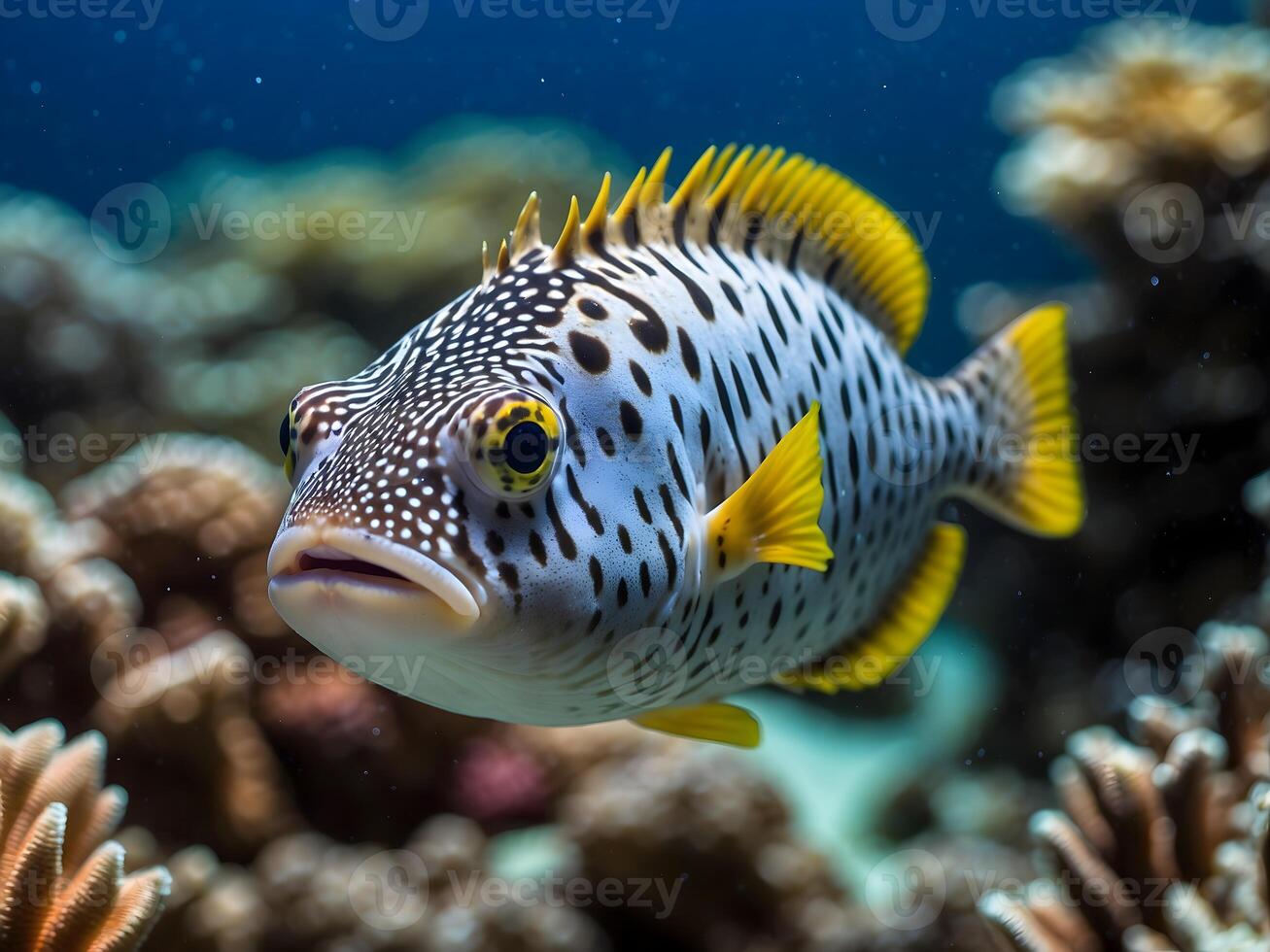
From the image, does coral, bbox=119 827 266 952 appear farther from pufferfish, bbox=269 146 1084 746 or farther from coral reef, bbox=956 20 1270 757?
coral reef, bbox=956 20 1270 757

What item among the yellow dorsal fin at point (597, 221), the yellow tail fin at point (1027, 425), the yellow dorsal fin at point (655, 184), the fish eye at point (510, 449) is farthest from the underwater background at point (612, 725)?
the yellow dorsal fin at point (655, 184)

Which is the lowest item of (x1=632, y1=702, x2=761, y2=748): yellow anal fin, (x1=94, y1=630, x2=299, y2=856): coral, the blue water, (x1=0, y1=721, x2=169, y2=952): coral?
(x1=94, y1=630, x2=299, y2=856): coral

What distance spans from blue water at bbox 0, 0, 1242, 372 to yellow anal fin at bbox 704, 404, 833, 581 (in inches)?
378

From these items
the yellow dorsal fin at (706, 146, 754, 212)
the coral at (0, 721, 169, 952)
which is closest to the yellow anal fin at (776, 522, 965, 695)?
the yellow dorsal fin at (706, 146, 754, 212)

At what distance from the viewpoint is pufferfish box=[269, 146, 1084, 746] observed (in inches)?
68.9

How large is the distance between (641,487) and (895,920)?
2679 mm

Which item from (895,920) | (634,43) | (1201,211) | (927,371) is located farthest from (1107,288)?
(634,43)

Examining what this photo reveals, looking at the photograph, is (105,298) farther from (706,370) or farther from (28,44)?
(28,44)

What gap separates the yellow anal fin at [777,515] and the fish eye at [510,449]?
494 mm

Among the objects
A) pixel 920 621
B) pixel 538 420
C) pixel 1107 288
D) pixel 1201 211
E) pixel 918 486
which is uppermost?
pixel 1201 211

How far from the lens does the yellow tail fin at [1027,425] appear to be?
Result: 11.0 ft

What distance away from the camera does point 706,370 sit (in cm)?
230

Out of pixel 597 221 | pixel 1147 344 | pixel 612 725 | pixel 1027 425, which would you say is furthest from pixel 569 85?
pixel 597 221

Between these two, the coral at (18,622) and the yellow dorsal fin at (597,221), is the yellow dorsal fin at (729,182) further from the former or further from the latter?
the coral at (18,622)
